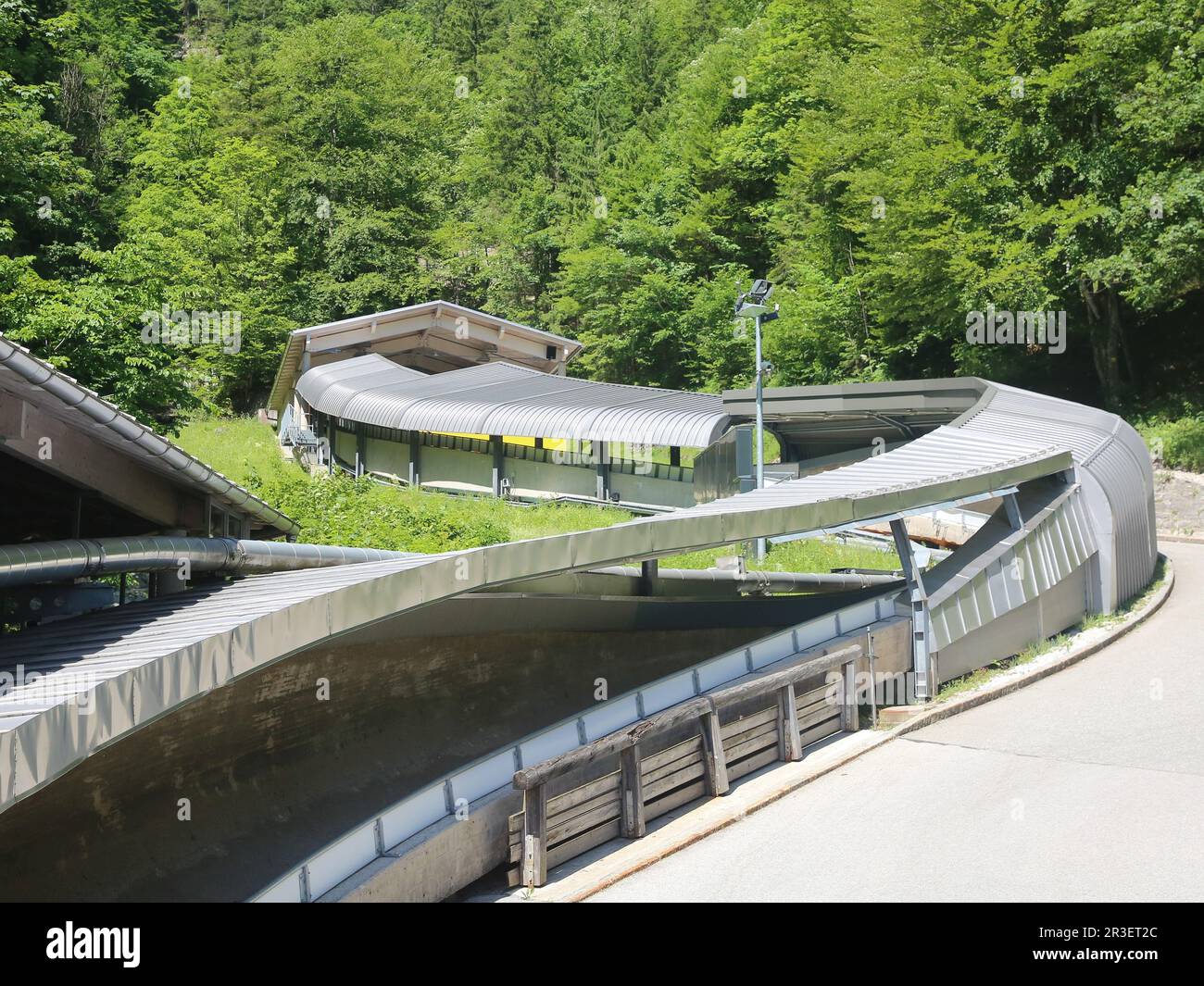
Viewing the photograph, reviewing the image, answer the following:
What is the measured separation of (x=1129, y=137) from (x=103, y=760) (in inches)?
1123

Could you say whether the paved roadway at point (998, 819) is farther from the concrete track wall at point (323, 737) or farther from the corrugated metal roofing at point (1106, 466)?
the concrete track wall at point (323, 737)

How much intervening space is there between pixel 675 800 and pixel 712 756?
0.55 m

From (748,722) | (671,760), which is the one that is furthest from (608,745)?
(748,722)

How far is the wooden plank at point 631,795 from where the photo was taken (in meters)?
9.45

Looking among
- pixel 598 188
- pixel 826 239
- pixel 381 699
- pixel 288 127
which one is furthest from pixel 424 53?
pixel 381 699

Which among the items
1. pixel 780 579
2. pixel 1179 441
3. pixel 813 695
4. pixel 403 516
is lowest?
pixel 813 695

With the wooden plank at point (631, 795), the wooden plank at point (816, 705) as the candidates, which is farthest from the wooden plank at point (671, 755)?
the wooden plank at point (816, 705)

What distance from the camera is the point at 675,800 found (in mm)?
10000

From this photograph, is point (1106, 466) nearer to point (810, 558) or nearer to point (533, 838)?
point (810, 558)

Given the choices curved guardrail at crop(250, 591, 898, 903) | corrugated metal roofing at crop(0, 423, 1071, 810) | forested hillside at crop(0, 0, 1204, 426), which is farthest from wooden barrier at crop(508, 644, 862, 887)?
forested hillside at crop(0, 0, 1204, 426)

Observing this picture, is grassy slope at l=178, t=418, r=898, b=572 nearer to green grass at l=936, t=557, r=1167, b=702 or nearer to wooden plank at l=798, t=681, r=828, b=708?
green grass at l=936, t=557, r=1167, b=702

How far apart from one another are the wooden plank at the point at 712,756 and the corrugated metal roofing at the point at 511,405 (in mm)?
16992

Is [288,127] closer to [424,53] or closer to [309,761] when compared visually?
[424,53]
